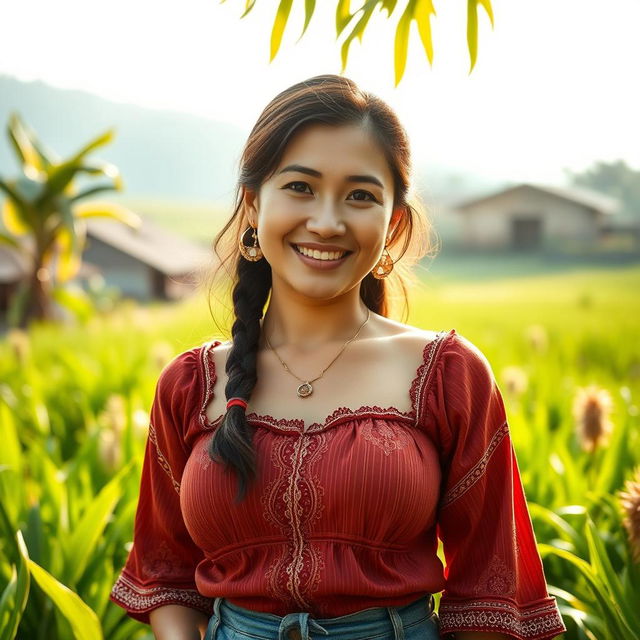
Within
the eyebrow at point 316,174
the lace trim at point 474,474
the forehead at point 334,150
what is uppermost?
the forehead at point 334,150

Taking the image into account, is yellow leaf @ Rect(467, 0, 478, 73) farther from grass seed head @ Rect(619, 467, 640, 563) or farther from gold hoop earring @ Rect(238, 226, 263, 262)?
grass seed head @ Rect(619, 467, 640, 563)

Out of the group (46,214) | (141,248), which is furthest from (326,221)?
(141,248)

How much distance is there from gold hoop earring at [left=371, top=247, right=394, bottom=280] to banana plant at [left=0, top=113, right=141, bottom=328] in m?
6.60

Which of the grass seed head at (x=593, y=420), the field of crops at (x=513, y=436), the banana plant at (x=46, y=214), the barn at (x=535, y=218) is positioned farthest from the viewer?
the banana plant at (x=46, y=214)

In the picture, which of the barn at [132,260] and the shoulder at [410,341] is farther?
the barn at [132,260]

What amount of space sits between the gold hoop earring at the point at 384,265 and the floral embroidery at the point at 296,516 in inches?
15.4

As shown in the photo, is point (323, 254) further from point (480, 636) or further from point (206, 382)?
point (480, 636)

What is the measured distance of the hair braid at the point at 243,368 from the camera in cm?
129

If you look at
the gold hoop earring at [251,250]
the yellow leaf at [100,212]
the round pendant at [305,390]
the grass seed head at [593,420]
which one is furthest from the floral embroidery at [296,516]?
the yellow leaf at [100,212]

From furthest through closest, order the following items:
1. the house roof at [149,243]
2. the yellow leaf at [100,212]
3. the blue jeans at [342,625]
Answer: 1. the house roof at [149,243]
2. the yellow leaf at [100,212]
3. the blue jeans at [342,625]

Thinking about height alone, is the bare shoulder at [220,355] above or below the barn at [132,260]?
below

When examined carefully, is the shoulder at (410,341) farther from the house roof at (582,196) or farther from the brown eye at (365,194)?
the house roof at (582,196)

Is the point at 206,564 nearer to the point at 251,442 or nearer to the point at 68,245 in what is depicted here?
the point at 251,442

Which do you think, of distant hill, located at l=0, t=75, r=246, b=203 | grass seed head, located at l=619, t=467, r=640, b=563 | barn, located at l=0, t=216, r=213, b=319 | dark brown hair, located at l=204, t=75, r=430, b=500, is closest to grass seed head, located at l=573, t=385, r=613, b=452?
grass seed head, located at l=619, t=467, r=640, b=563
